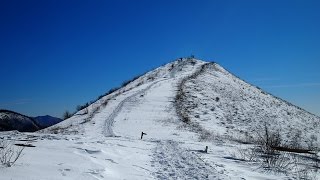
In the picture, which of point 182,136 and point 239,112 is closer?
point 182,136

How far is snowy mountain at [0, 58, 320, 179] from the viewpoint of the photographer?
373 inches

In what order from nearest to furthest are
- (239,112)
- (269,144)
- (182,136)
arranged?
(269,144) < (182,136) < (239,112)

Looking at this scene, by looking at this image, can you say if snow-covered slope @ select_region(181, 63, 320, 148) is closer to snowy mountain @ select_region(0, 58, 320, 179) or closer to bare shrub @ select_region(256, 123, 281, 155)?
snowy mountain @ select_region(0, 58, 320, 179)

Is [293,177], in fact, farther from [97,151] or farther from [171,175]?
[97,151]

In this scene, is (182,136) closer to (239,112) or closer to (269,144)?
(269,144)

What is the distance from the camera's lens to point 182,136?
22797 mm

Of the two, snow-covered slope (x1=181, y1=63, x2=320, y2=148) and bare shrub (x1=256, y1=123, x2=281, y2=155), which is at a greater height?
snow-covered slope (x1=181, y1=63, x2=320, y2=148)

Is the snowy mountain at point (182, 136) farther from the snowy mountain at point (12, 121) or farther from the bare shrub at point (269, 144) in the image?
the snowy mountain at point (12, 121)

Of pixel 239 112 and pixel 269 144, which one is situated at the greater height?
pixel 239 112

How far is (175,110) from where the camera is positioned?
3381cm

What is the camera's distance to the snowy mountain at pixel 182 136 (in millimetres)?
9469

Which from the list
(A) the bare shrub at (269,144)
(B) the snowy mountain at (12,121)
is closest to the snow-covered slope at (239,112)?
(A) the bare shrub at (269,144)

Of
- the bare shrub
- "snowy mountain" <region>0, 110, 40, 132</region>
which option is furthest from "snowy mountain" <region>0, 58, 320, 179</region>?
"snowy mountain" <region>0, 110, 40, 132</region>

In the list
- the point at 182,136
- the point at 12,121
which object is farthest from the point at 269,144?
the point at 12,121
